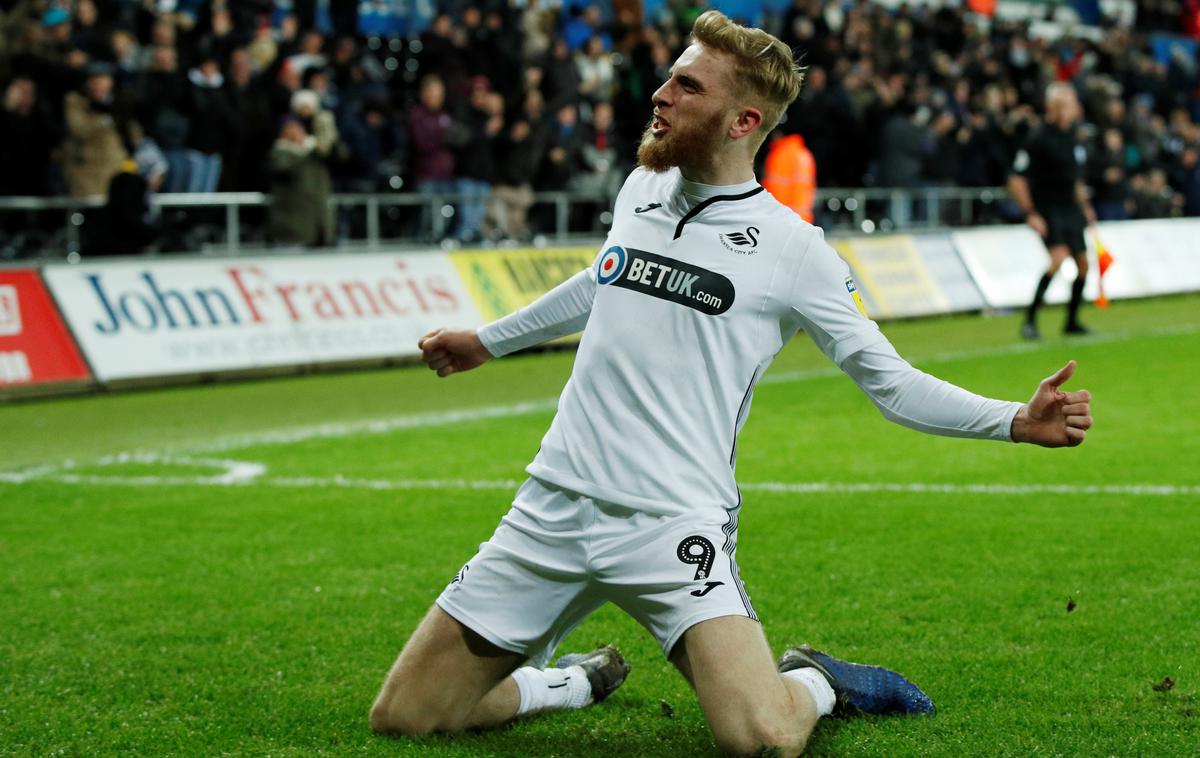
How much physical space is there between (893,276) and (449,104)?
18.6 feet

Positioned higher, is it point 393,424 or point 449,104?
point 449,104

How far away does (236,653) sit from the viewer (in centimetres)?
562

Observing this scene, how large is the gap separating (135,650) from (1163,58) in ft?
119

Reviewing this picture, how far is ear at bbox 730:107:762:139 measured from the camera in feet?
14.5

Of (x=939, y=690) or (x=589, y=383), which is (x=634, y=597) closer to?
(x=589, y=383)

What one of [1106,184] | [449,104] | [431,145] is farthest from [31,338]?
[1106,184]

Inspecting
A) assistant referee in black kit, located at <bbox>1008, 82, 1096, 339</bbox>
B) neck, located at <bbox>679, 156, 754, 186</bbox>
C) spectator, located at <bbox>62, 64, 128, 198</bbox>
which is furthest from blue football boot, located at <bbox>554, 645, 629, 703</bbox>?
assistant referee in black kit, located at <bbox>1008, 82, 1096, 339</bbox>

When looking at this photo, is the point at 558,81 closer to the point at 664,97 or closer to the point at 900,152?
the point at 900,152

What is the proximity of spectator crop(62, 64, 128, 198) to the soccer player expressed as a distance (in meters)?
11.6

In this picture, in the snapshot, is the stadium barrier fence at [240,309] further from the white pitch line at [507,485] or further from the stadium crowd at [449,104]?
the white pitch line at [507,485]

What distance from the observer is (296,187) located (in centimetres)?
1666

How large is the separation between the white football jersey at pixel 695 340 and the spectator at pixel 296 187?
1250cm

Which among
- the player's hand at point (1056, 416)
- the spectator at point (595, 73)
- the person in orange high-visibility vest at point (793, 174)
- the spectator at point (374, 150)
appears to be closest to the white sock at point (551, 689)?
the player's hand at point (1056, 416)

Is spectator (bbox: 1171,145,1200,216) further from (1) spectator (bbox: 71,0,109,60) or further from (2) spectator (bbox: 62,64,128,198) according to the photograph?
(2) spectator (bbox: 62,64,128,198)
